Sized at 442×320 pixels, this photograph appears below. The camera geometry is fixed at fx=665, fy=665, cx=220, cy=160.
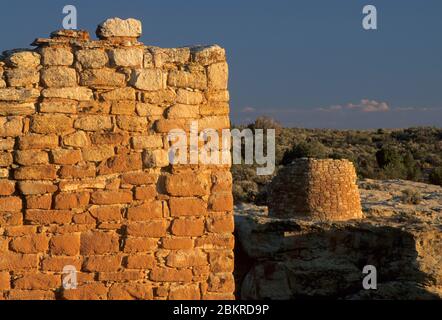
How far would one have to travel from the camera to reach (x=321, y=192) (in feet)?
38.3

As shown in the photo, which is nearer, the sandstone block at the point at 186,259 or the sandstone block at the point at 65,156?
the sandstone block at the point at 65,156

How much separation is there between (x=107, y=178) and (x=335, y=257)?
6.58m

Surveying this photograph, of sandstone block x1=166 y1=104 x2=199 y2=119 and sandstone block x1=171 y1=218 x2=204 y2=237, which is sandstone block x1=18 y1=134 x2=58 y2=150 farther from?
sandstone block x1=171 y1=218 x2=204 y2=237

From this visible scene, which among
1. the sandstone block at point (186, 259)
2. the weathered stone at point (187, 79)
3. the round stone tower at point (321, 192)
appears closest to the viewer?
the sandstone block at point (186, 259)

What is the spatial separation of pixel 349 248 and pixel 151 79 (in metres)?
6.87

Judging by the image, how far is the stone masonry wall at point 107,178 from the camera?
4.97 meters

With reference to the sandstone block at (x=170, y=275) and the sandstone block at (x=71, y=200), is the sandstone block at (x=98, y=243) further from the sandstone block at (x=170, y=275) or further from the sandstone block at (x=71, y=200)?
the sandstone block at (x=170, y=275)

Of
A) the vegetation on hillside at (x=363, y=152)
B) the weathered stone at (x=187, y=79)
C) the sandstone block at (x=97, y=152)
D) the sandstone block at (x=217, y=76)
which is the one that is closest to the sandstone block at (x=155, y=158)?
the sandstone block at (x=97, y=152)

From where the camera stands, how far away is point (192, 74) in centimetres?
529

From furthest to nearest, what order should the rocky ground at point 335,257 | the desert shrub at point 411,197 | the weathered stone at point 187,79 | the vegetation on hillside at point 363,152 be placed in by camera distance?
the vegetation on hillside at point 363,152 < the desert shrub at point 411,197 < the rocky ground at point 335,257 < the weathered stone at point 187,79

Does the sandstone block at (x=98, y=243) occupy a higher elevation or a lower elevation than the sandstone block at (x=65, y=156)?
lower

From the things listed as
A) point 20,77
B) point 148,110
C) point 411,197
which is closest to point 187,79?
point 148,110
